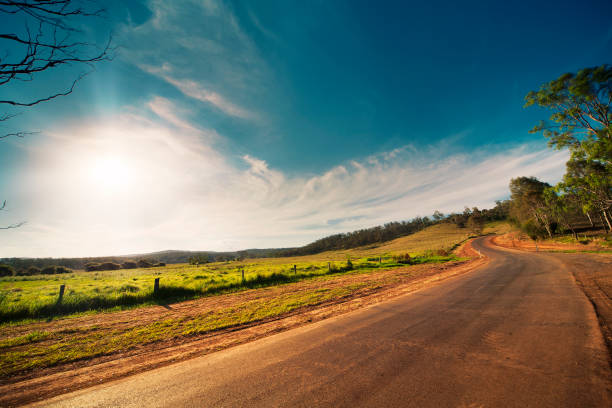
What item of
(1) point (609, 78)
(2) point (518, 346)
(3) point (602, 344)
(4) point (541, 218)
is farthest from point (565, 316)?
(4) point (541, 218)

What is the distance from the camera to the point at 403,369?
3.60 metres

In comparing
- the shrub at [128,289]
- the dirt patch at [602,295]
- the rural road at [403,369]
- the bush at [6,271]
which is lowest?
the dirt patch at [602,295]

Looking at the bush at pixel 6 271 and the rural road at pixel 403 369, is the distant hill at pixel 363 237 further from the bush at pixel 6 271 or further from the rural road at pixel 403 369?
the rural road at pixel 403 369

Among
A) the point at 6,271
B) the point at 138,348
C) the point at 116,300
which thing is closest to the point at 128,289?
the point at 116,300

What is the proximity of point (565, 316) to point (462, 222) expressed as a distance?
140902 mm

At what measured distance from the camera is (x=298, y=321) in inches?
281

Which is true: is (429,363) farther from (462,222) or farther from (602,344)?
(462,222)

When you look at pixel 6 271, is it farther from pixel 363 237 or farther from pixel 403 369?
pixel 363 237

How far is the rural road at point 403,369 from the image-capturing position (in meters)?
2.93

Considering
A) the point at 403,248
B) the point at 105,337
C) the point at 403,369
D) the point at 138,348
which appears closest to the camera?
the point at 403,369

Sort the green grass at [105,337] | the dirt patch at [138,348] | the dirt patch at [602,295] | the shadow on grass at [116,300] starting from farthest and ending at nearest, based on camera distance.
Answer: the shadow on grass at [116,300], the green grass at [105,337], the dirt patch at [602,295], the dirt patch at [138,348]


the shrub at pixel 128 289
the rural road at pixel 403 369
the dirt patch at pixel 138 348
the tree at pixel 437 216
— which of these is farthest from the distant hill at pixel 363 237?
the rural road at pixel 403 369

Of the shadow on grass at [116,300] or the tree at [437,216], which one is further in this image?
the tree at [437,216]

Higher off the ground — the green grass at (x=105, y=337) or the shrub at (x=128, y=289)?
the shrub at (x=128, y=289)
